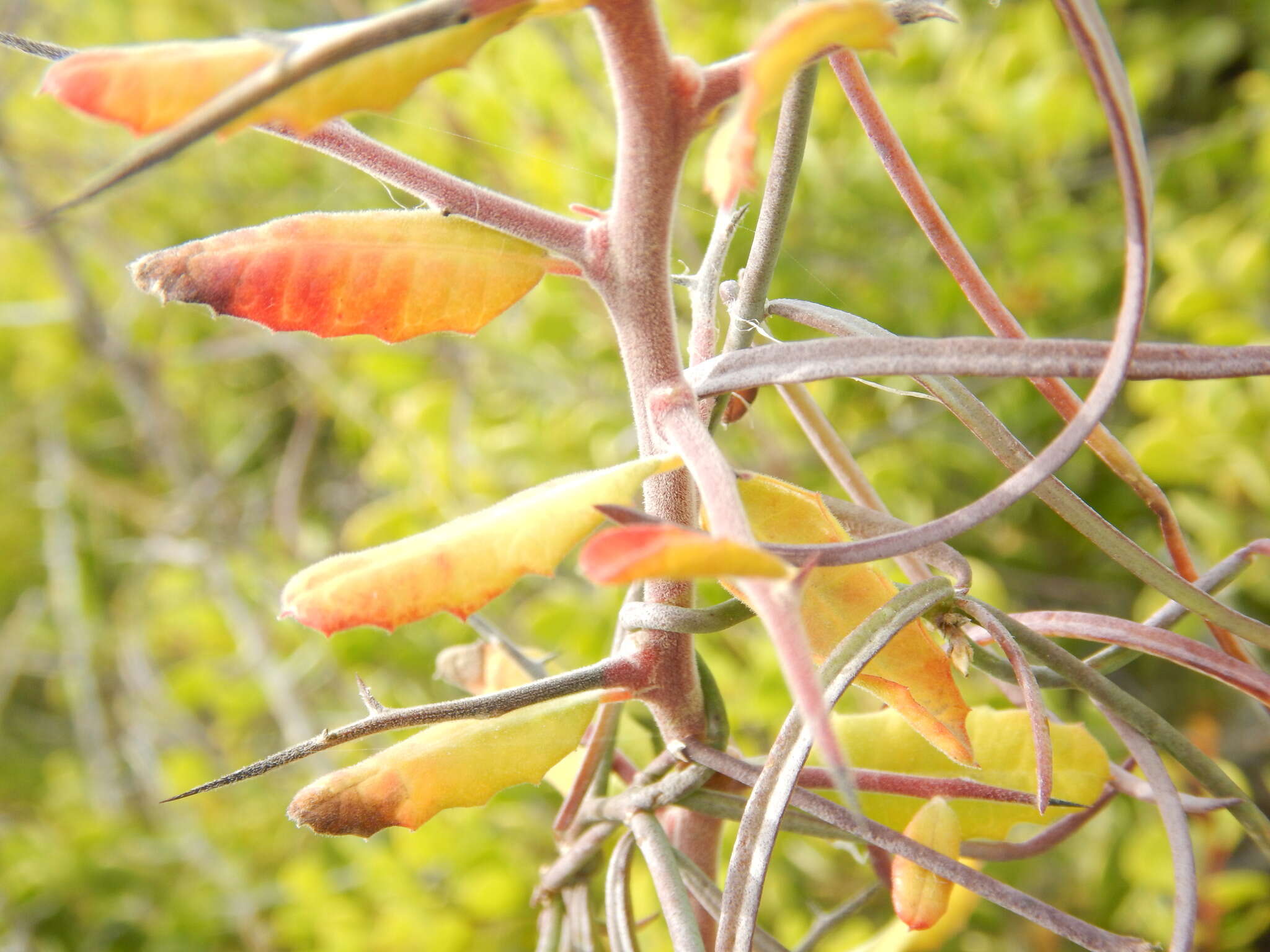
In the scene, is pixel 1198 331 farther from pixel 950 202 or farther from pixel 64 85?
pixel 64 85

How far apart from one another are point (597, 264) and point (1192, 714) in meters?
0.68

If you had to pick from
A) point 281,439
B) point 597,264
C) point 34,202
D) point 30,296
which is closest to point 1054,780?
point 597,264

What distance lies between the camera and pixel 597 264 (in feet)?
0.61

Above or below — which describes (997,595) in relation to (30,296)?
below

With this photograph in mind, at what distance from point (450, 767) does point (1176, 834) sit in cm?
15

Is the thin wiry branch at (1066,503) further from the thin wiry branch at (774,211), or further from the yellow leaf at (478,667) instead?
the yellow leaf at (478,667)

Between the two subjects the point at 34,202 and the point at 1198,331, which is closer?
the point at 1198,331

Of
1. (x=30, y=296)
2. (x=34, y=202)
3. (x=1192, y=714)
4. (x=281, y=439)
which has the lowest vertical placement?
(x=1192, y=714)

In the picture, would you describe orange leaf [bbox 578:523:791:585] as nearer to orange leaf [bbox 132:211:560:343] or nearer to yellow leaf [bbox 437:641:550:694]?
orange leaf [bbox 132:211:560:343]

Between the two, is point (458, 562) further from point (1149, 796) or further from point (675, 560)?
point (1149, 796)

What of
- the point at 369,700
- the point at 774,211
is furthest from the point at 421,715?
the point at 774,211

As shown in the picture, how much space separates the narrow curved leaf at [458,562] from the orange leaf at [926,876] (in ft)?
0.36

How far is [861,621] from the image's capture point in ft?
0.67

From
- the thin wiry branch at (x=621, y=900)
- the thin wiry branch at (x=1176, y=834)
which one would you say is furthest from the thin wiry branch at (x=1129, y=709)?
the thin wiry branch at (x=621, y=900)
